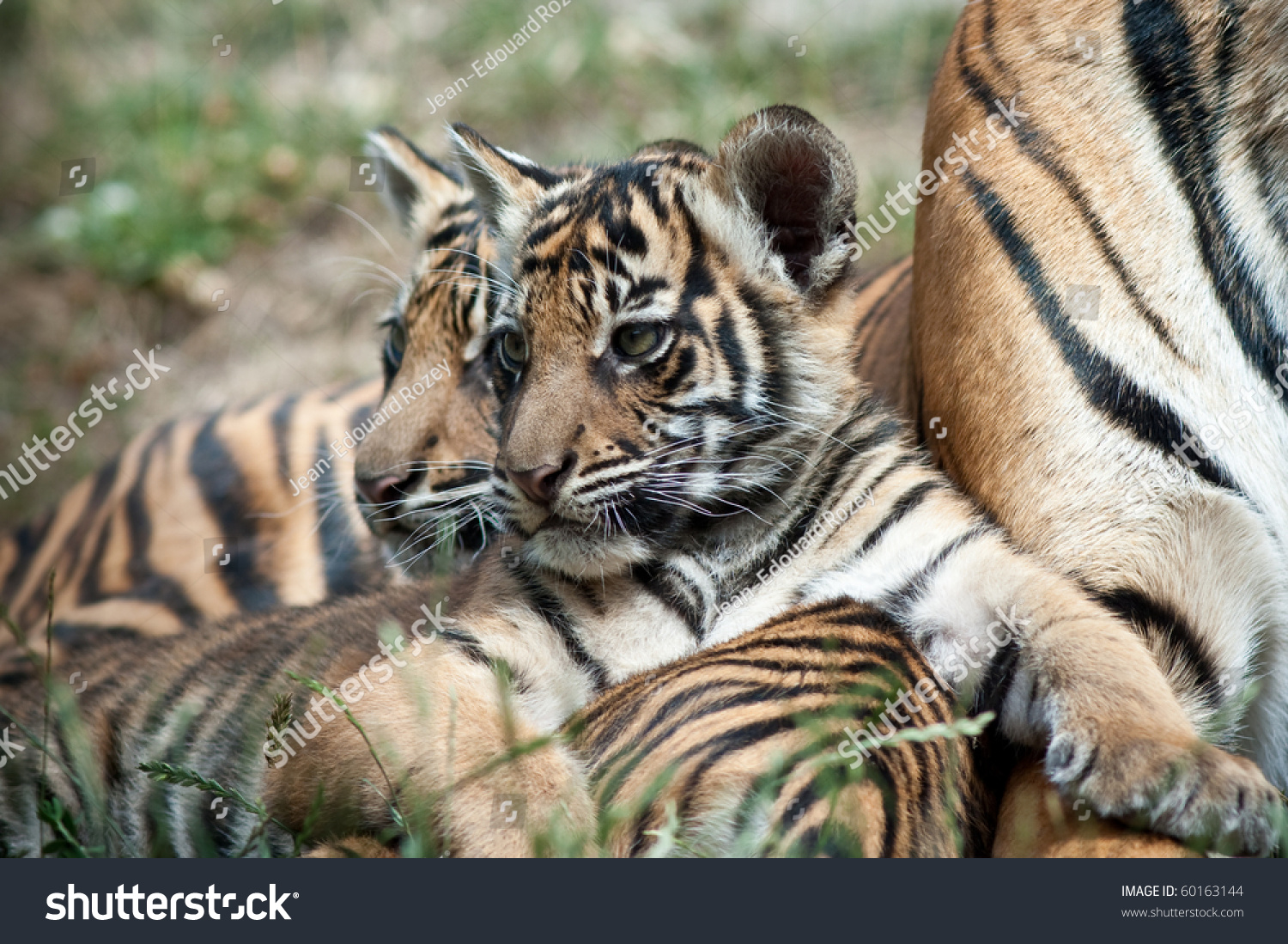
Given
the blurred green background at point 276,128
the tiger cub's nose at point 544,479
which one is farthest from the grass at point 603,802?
the blurred green background at point 276,128

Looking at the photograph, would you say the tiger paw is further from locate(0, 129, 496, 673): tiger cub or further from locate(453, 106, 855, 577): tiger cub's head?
locate(0, 129, 496, 673): tiger cub

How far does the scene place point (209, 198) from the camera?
5562mm

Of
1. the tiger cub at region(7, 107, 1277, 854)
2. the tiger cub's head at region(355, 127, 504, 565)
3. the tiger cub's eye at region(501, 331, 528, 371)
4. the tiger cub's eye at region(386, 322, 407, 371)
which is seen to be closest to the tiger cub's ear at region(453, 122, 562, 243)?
the tiger cub at region(7, 107, 1277, 854)

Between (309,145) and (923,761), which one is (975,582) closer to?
(923,761)

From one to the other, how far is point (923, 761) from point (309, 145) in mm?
4641

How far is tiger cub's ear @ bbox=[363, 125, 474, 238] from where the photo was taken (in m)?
3.38

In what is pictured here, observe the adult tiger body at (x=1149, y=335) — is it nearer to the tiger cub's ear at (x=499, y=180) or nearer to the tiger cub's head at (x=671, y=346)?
the tiger cub's head at (x=671, y=346)

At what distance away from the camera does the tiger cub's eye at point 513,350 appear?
246 centimetres

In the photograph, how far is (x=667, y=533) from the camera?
2379 millimetres

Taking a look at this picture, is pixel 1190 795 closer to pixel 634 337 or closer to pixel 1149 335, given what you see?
pixel 1149 335

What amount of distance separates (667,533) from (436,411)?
698mm

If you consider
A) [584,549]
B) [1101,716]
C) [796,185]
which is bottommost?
→ [1101,716]

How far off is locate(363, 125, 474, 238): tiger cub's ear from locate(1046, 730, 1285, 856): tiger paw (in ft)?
7.29

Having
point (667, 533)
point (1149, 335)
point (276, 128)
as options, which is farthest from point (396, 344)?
point (276, 128)
